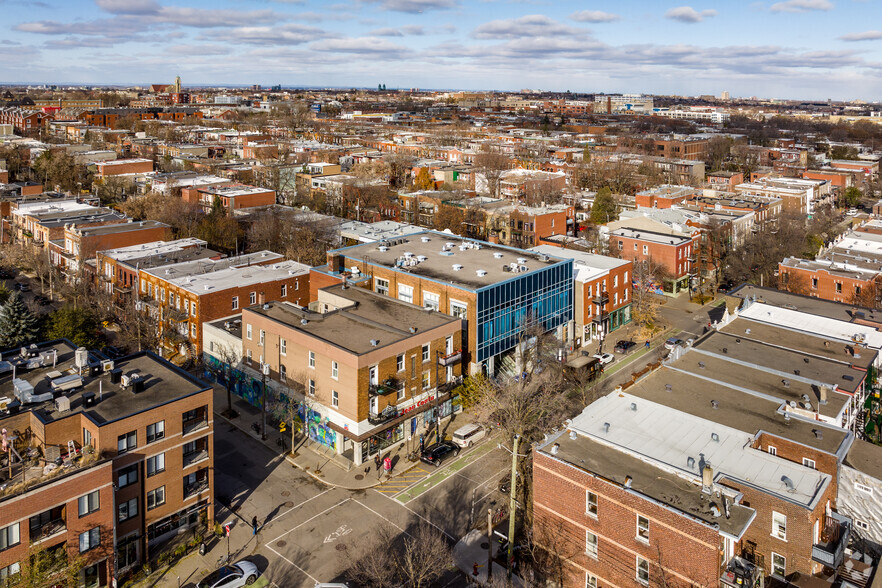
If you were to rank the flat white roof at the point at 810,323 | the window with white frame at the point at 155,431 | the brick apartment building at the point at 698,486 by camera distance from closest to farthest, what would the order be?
the brick apartment building at the point at 698,486, the window with white frame at the point at 155,431, the flat white roof at the point at 810,323

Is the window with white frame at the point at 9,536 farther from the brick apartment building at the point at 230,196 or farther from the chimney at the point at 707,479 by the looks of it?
the brick apartment building at the point at 230,196

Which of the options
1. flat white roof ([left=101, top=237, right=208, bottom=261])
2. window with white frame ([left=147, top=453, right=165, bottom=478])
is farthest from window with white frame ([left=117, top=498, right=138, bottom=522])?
flat white roof ([left=101, top=237, right=208, bottom=261])

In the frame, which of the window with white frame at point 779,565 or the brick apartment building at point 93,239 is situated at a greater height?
the brick apartment building at point 93,239

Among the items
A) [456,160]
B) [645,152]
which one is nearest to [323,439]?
[456,160]

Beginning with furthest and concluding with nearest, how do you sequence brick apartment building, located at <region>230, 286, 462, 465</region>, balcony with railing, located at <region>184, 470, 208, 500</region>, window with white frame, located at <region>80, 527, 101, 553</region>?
brick apartment building, located at <region>230, 286, 462, 465</region> → balcony with railing, located at <region>184, 470, 208, 500</region> → window with white frame, located at <region>80, 527, 101, 553</region>

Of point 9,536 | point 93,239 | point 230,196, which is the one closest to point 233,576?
point 9,536

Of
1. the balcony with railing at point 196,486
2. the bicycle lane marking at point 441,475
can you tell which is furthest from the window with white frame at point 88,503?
the bicycle lane marking at point 441,475

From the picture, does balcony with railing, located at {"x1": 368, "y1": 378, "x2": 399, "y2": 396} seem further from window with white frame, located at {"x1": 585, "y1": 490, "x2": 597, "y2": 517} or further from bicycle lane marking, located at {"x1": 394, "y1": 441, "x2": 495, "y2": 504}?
window with white frame, located at {"x1": 585, "y1": 490, "x2": 597, "y2": 517}
